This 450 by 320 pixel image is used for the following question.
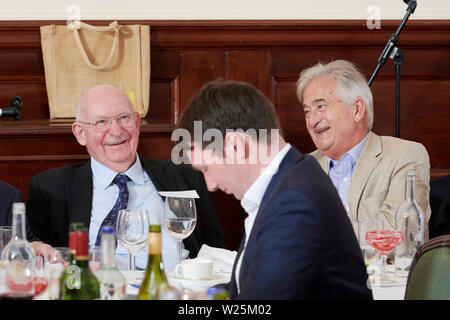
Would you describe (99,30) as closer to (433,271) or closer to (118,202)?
(118,202)

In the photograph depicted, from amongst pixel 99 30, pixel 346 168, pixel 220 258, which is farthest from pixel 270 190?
pixel 99 30

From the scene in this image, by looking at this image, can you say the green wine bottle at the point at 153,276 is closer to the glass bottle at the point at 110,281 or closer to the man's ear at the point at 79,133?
the glass bottle at the point at 110,281

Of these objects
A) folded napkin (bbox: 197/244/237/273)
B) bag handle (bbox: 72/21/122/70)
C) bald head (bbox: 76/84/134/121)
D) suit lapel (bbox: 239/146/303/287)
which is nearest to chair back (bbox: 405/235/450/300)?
suit lapel (bbox: 239/146/303/287)

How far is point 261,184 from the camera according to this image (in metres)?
1.38

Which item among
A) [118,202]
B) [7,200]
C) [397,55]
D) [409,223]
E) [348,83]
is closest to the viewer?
[409,223]

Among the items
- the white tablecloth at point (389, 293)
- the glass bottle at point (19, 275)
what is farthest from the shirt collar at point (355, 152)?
the glass bottle at point (19, 275)

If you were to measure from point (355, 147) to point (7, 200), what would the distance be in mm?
1429

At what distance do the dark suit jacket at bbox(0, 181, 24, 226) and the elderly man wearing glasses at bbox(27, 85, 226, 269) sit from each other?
20cm

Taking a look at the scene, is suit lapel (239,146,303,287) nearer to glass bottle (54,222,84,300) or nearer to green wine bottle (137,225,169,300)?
green wine bottle (137,225,169,300)

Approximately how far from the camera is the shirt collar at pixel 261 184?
4.48 feet
